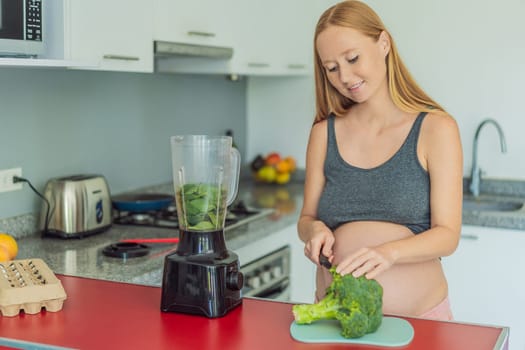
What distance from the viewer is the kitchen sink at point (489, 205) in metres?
3.31

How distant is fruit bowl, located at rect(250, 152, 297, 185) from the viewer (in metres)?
3.78

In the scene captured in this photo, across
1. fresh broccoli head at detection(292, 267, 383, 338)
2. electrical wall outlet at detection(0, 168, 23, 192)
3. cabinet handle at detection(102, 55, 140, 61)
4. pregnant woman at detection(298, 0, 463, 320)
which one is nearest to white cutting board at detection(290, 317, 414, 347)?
fresh broccoli head at detection(292, 267, 383, 338)

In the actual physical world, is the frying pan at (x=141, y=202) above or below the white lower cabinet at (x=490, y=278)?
above

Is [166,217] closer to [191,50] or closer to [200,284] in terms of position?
[191,50]

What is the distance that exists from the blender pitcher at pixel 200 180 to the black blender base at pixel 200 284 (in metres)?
0.07

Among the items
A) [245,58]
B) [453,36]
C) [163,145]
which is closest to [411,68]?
[453,36]

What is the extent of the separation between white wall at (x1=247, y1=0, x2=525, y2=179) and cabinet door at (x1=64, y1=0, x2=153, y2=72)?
4.79 feet

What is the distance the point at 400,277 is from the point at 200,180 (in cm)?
53

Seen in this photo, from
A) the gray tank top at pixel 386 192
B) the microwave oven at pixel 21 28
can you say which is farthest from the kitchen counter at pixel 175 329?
the microwave oven at pixel 21 28

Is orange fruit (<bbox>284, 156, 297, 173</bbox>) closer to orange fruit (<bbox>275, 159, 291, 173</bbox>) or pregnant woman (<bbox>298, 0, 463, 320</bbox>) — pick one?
orange fruit (<bbox>275, 159, 291, 173</bbox>)

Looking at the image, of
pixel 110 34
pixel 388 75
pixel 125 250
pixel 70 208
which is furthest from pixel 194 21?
pixel 388 75

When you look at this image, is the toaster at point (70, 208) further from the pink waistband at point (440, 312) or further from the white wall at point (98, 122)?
the pink waistband at point (440, 312)

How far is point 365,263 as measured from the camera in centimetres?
150

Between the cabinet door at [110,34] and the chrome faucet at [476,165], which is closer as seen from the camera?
the cabinet door at [110,34]
